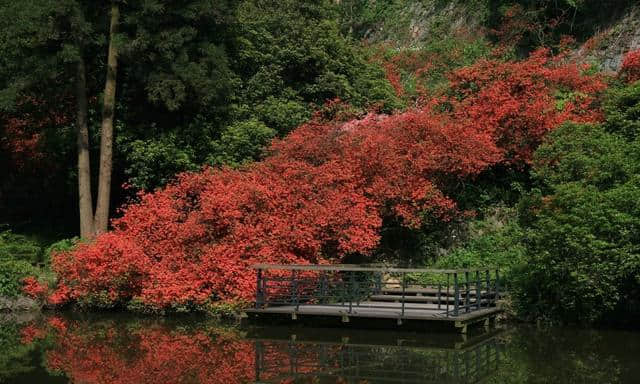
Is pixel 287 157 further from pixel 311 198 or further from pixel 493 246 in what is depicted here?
pixel 493 246

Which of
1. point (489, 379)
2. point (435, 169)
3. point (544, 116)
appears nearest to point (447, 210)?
point (435, 169)

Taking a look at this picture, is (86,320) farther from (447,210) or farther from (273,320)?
(447,210)

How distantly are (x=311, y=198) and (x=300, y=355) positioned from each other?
23.0 ft

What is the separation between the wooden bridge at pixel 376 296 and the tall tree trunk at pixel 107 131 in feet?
25.1

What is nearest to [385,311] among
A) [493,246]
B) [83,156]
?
[493,246]

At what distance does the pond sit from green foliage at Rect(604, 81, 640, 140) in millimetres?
5255

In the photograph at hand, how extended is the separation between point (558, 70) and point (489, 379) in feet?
51.1

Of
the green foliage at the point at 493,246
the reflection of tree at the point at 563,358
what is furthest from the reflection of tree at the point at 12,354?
the green foliage at the point at 493,246

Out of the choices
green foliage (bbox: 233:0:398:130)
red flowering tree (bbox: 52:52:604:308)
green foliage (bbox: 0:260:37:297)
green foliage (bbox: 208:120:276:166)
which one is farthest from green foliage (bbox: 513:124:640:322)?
green foliage (bbox: 0:260:37:297)

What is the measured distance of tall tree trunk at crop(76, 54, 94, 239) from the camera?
23.6 meters

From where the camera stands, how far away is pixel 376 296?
18.9 meters

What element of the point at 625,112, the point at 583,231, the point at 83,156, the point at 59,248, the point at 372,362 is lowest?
the point at 372,362

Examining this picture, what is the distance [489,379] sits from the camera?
37.6 feet

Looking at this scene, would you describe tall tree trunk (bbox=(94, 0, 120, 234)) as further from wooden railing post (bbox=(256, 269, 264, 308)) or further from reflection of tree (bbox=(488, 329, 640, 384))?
reflection of tree (bbox=(488, 329, 640, 384))
